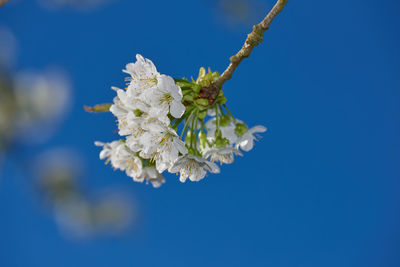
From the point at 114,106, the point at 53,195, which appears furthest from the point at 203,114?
the point at 53,195

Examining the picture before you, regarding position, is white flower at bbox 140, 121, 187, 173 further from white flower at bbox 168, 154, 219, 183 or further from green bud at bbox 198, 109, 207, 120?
green bud at bbox 198, 109, 207, 120

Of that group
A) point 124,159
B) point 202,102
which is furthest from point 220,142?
point 124,159

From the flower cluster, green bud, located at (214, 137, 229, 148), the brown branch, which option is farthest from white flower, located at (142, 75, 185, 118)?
green bud, located at (214, 137, 229, 148)

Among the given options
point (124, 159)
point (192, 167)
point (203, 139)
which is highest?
point (203, 139)

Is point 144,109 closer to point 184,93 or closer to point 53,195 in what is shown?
point 184,93

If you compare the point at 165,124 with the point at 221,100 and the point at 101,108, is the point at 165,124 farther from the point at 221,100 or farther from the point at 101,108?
the point at 101,108

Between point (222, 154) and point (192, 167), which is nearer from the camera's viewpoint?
point (192, 167)
